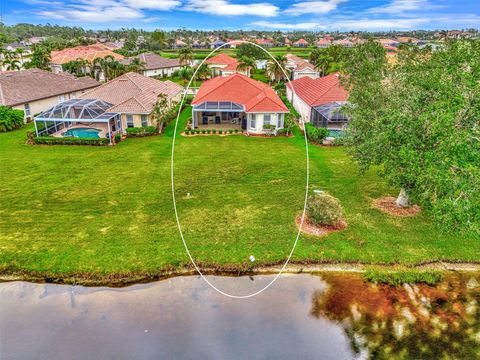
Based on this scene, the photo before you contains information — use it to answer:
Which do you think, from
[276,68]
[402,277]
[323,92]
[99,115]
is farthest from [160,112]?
[276,68]

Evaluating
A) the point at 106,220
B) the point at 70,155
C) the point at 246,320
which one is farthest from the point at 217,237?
the point at 70,155

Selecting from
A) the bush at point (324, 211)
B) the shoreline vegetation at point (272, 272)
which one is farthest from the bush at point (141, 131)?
the bush at point (324, 211)

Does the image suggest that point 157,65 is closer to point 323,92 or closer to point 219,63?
point 219,63

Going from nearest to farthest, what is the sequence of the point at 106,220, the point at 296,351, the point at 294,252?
the point at 296,351
the point at 294,252
the point at 106,220

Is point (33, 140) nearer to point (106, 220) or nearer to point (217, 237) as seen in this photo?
point (106, 220)

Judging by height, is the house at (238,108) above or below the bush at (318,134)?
above

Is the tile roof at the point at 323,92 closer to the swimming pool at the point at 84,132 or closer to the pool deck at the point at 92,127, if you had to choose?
the pool deck at the point at 92,127
